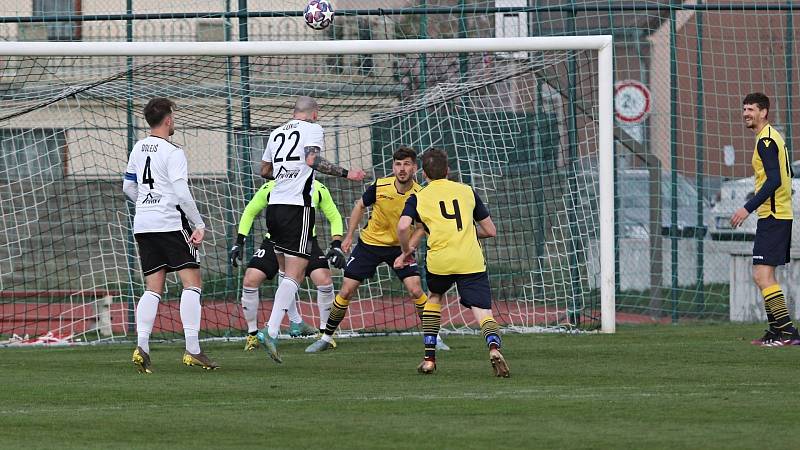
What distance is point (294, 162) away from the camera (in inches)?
457

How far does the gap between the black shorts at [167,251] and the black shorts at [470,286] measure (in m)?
1.88

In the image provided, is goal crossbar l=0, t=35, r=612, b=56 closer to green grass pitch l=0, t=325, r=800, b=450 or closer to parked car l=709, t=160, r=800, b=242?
green grass pitch l=0, t=325, r=800, b=450

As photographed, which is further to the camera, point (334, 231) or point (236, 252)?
point (334, 231)

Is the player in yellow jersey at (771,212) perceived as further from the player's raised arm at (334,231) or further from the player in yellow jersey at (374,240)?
the player's raised arm at (334,231)

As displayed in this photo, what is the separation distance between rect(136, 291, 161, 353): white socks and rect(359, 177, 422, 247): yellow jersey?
2.52 metres

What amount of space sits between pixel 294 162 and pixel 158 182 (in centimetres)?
163

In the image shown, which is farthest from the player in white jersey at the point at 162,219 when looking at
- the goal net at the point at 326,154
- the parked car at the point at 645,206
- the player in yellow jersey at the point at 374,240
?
the parked car at the point at 645,206

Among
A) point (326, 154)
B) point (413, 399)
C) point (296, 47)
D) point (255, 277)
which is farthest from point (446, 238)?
Answer: point (326, 154)

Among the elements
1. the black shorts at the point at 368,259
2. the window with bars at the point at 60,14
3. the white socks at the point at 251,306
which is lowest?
the white socks at the point at 251,306

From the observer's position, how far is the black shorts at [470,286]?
32.4 feet

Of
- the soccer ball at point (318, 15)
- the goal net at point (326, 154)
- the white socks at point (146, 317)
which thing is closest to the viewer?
the white socks at point (146, 317)

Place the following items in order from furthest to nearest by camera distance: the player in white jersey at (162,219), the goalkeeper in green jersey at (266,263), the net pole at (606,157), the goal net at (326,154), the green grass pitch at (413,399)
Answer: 1. the goal net at (326,154)
2. the net pole at (606,157)
3. the goalkeeper in green jersey at (266,263)
4. the player in white jersey at (162,219)
5. the green grass pitch at (413,399)

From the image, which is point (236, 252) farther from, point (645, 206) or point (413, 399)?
point (645, 206)

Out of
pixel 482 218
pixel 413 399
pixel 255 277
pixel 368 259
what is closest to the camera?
pixel 413 399
